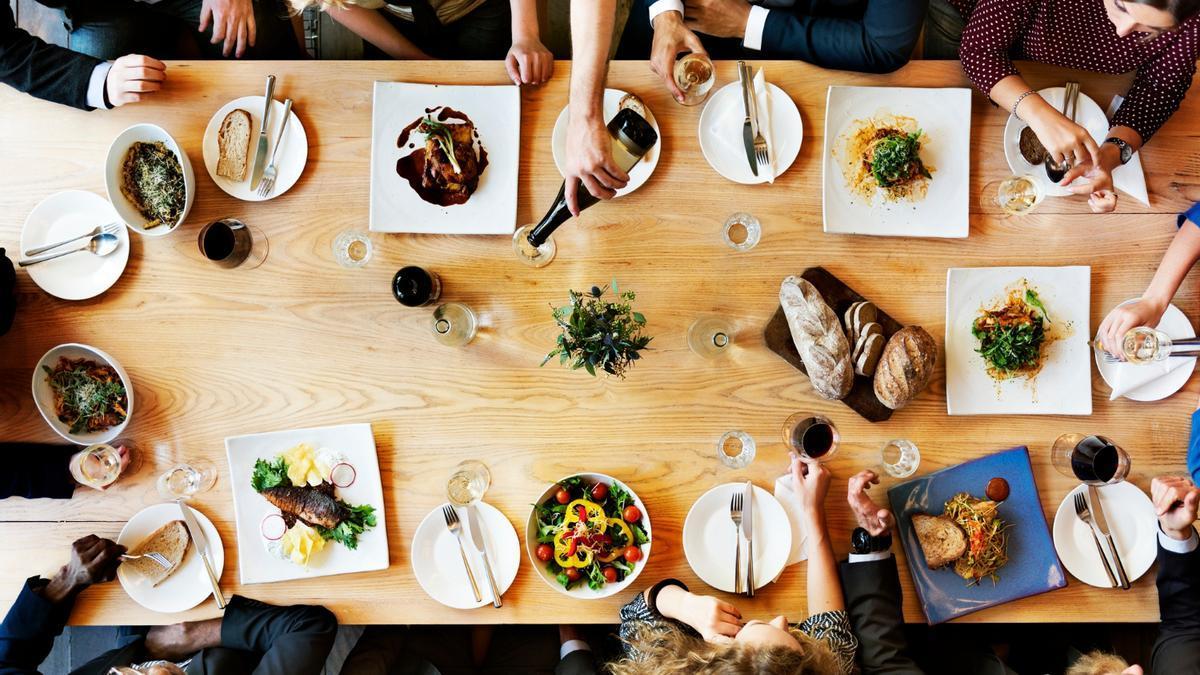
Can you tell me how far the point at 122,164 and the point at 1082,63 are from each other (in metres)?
2.28

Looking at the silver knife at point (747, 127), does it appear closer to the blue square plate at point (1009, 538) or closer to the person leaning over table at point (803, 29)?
the person leaning over table at point (803, 29)

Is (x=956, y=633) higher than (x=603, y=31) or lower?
lower

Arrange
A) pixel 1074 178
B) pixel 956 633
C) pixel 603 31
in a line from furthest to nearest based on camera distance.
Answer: pixel 956 633
pixel 1074 178
pixel 603 31

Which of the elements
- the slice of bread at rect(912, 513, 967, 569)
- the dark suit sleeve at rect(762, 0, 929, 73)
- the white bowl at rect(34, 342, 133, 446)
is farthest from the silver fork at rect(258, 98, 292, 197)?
the slice of bread at rect(912, 513, 967, 569)

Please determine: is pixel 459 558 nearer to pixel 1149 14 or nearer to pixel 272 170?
pixel 272 170

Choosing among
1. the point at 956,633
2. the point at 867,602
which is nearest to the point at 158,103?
the point at 867,602

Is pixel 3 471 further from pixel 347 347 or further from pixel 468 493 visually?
pixel 468 493

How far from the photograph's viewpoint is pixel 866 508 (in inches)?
65.5

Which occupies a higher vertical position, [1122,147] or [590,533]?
[1122,147]

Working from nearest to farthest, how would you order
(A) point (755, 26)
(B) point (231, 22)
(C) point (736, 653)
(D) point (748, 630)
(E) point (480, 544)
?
(C) point (736, 653) → (D) point (748, 630) → (E) point (480, 544) → (A) point (755, 26) → (B) point (231, 22)

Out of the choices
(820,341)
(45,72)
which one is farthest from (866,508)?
(45,72)

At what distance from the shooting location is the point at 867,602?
1.66 metres

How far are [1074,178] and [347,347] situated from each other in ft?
5.69

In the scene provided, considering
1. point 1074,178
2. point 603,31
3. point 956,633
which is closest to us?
point 603,31
